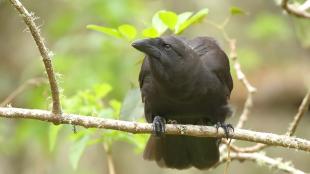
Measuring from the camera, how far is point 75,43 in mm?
5828

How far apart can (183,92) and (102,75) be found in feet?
5.39

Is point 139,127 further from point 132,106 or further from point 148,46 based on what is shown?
point 132,106

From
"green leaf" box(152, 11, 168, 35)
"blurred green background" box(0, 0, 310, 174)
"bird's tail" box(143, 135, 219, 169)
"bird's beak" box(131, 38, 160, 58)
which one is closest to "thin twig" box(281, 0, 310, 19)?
"blurred green background" box(0, 0, 310, 174)

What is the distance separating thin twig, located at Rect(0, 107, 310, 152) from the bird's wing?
1.88ft

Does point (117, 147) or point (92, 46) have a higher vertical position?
point (92, 46)

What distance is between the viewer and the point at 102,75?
17.7ft

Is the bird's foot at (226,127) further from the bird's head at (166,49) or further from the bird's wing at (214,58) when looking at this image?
the bird's head at (166,49)

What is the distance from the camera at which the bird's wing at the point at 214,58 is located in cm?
412

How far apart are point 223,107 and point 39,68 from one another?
2.11 meters

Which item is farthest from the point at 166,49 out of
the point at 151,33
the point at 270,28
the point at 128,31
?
the point at 270,28

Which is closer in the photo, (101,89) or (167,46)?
(167,46)

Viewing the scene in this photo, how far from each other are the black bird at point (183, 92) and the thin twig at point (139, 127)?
0.26 meters

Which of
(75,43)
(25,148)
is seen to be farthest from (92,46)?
(25,148)

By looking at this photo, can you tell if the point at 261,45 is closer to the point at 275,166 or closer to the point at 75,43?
the point at 75,43
